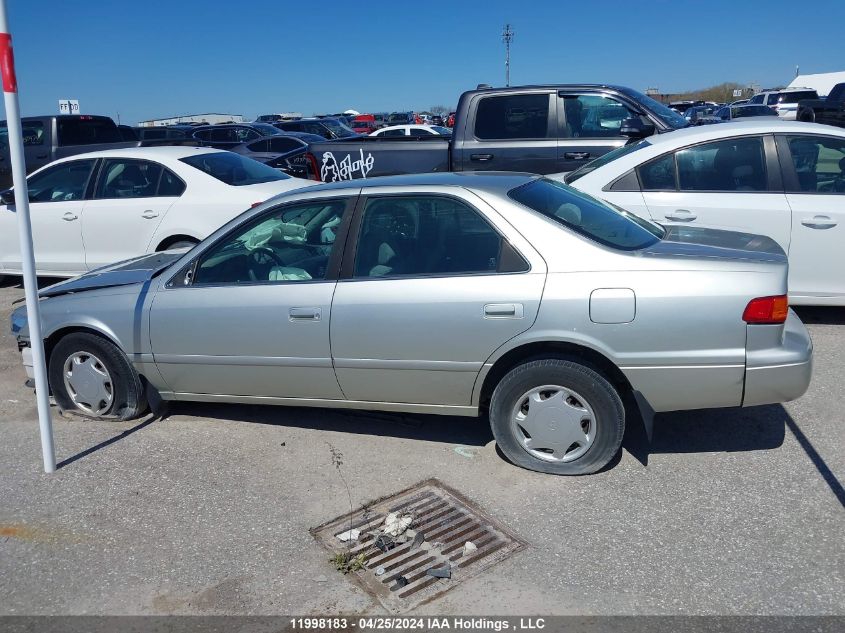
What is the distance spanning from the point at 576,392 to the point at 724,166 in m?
3.26

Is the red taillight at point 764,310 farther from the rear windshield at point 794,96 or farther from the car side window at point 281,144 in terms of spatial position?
the rear windshield at point 794,96

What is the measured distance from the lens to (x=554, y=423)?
4152 mm

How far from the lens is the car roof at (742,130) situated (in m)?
6.24

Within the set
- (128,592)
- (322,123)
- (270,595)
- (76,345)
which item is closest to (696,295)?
(270,595)

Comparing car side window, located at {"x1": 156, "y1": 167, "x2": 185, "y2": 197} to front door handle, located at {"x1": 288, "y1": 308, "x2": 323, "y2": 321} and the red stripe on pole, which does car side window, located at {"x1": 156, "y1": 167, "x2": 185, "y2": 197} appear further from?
front door handle, located at {"x1": 288, "y1": 308, "x2": 323, "y2": 321}

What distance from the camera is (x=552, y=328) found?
157 inches

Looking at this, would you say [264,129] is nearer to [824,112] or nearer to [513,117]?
[824,112]

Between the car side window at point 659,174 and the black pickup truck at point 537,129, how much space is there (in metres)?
2.05

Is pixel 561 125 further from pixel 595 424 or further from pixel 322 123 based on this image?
pixel 322 123

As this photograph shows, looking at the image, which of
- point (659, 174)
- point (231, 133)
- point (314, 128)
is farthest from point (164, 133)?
point (659, 174)

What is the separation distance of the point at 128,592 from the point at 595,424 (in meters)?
2.38

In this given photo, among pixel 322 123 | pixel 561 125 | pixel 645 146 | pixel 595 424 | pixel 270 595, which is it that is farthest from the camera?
pixel 322 123

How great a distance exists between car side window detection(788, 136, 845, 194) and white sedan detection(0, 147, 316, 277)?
15.7ft

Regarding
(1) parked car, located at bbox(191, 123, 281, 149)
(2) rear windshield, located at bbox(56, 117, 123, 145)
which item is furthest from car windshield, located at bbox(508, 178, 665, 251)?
(1) parked car, located at bbox(191, 123, 281, 149)
